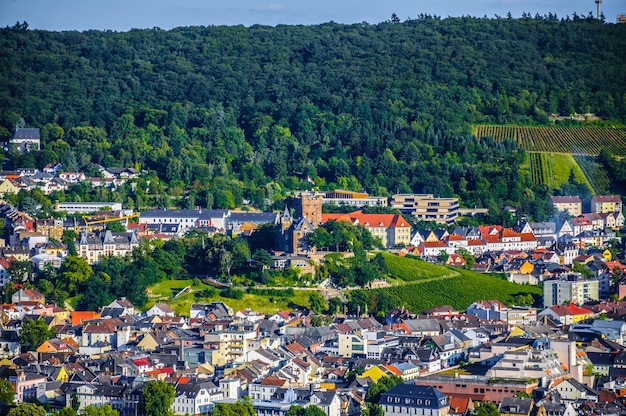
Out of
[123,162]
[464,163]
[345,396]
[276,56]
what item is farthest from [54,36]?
[345,396]

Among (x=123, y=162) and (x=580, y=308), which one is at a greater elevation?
(x=123, y=162)

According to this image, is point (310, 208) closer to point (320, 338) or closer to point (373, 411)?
point (320, 338)

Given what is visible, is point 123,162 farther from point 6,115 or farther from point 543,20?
point 543,20

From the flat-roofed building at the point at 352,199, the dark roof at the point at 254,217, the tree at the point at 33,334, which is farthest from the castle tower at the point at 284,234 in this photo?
the tree at the point at 33,334

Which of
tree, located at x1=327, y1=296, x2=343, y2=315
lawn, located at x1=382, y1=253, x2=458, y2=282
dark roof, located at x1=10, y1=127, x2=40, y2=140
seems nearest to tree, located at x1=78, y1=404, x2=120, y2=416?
tree, located at x1=327, y1=296, x2=343, y2=315

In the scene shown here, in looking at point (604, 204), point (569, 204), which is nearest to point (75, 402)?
point (569, 204)

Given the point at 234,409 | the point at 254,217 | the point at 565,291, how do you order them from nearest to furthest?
the point at 234,409, the point at 565,291, the point at 254,217

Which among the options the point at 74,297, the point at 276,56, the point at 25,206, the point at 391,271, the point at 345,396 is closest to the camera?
the point at 345,396
